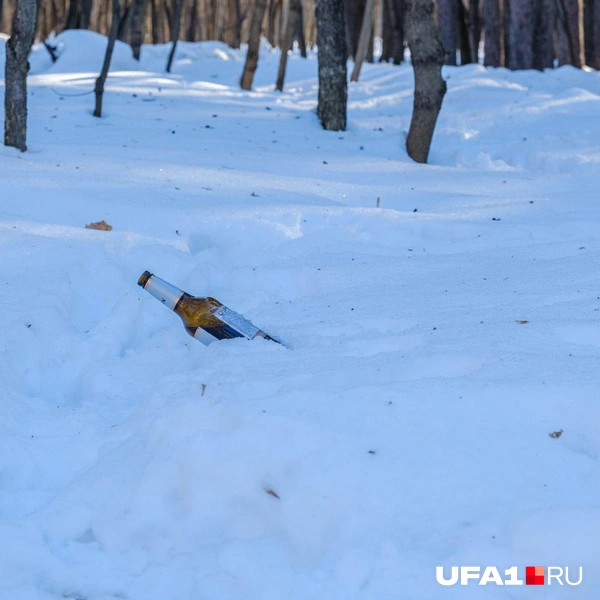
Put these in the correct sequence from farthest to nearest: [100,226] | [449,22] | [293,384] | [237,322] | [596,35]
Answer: [596,35] → [449,22] → [100,226] → [237,322] → [293,384]

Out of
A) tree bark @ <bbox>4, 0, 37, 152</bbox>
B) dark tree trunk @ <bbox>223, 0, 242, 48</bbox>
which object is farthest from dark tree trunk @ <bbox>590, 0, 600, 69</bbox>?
tree bark @ <bbox>4, 0, 37, 152</bbox>

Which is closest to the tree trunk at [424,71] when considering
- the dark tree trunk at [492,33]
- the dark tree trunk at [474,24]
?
the dark tree trunk at [492,33]

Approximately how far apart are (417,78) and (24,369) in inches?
164

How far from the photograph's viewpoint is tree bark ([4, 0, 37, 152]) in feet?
16.5

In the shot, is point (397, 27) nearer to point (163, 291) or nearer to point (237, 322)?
point (163, 291)

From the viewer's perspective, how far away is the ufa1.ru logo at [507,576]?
2.09 meters

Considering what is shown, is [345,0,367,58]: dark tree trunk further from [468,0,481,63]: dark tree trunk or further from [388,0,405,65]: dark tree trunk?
[468,0,481,63]: dark tree trunk

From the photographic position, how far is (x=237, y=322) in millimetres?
3262

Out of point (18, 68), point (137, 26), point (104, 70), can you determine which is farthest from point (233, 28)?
point (18, 68)

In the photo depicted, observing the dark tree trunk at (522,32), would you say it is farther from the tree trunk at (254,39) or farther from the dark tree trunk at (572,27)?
the tree trunk at (254,39)

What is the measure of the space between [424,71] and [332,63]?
134cm

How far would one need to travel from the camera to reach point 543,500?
2.24 metres

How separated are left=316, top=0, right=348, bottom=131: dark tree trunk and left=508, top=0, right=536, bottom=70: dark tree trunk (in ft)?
20.3

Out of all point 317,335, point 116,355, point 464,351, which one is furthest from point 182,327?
point 464,351
